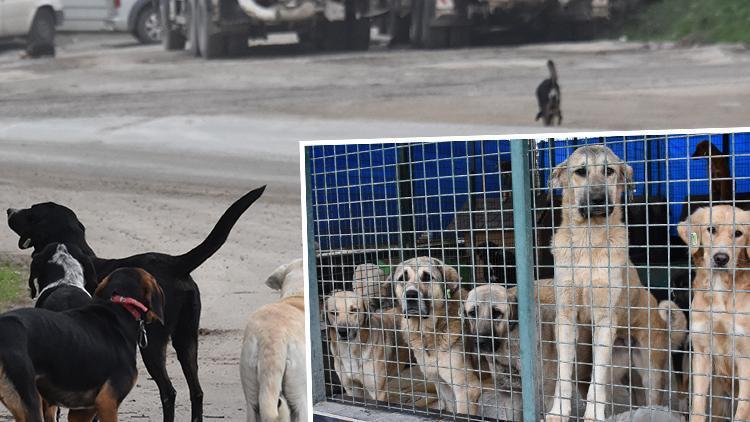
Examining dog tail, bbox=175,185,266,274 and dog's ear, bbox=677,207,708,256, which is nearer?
dog's ear, bbox=677,207,708,256

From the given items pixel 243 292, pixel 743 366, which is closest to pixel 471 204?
pixel 743 366

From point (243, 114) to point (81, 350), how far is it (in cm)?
416

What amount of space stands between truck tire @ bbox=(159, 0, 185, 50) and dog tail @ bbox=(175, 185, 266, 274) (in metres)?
2.18

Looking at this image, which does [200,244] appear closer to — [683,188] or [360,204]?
[360,204]

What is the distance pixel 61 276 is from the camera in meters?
4.34

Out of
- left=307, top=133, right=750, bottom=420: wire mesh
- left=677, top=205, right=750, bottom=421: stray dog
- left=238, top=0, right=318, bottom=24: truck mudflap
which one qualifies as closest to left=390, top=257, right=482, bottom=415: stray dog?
left=307, top=133, right=750, bottom=420: wire mesh

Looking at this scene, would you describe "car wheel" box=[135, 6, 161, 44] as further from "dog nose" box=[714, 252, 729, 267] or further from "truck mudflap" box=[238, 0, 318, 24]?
"dog nose" box=[714, 252, 729, 267]

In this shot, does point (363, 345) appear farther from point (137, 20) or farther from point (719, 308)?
point (137, 20)

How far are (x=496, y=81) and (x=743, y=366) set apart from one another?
17.4 feet

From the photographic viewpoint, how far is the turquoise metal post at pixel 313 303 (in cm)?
436

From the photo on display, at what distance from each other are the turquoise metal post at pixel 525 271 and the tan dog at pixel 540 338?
38mm

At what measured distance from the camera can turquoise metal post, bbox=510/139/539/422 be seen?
370 cm

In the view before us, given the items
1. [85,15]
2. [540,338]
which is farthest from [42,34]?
[540,338]

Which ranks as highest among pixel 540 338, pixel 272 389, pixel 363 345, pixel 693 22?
pixel 693 22
